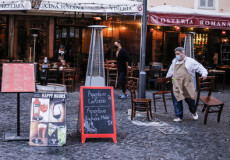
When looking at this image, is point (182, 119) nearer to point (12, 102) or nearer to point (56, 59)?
point (12, 102)

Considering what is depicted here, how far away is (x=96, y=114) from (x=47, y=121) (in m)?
0.91

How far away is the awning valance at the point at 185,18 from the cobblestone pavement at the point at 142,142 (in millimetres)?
4290

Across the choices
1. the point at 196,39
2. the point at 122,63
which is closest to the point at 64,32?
the point at 196,39

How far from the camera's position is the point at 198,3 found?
18891 mm

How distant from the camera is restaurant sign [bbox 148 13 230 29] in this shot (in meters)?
12.6

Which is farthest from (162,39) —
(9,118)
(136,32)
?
(9,118)

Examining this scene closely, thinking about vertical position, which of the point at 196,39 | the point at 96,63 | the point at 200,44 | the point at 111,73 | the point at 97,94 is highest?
the point at 196,39

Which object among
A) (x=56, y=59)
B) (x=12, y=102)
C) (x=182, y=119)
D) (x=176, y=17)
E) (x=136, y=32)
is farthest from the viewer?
(x=136, y=32)

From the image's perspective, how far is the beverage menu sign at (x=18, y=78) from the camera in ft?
20.0

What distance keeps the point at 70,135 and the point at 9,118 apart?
2032 mm

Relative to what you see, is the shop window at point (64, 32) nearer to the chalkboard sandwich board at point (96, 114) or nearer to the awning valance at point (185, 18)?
the awning valance at point (185, 18)

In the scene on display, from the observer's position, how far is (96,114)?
648 centimetres

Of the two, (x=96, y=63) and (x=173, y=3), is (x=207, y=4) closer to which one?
(x=173, y=3)

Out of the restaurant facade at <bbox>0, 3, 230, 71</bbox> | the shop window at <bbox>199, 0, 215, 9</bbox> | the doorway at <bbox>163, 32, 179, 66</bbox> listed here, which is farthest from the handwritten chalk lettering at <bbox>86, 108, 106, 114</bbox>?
the shop window at <bbox>199, 0, 215, 9</bbox>
